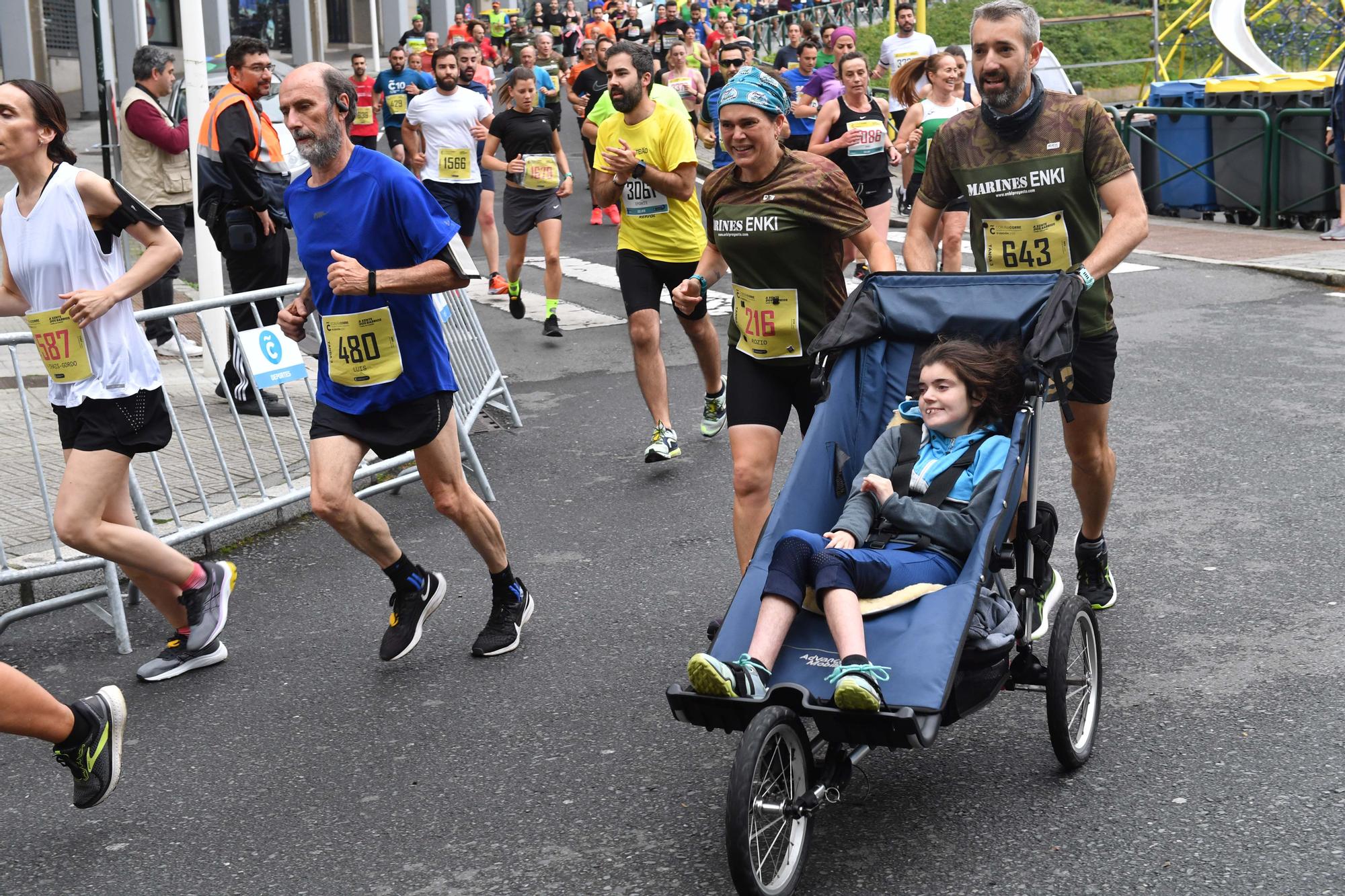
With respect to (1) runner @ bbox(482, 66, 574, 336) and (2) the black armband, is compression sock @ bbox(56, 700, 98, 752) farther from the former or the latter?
(1) runner @ bbox(482, 66, 574, 336)

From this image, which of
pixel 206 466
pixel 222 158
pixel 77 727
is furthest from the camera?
pixel 222 158

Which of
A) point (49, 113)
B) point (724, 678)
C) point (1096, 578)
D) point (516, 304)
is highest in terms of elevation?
point (49, 113)

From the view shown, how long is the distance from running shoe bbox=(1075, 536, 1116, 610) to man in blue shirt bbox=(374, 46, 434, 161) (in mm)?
14515

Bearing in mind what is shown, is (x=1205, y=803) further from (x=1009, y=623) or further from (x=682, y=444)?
(x=682, y=444)

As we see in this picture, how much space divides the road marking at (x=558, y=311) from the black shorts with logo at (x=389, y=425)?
6497 millimetres

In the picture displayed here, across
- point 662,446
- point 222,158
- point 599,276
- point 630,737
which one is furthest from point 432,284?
point 599,276

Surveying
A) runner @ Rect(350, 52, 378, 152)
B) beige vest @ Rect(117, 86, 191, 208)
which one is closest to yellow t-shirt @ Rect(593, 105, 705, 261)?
beige vest @ Rect(117, 86, 191, 208)

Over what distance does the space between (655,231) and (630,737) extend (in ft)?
13.3

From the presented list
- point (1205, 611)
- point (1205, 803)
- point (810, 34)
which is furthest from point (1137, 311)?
point (810, 34)

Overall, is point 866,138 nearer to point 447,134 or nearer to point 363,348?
point 447,134

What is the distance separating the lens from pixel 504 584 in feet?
17.7

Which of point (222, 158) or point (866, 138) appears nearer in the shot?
point (222, 158)

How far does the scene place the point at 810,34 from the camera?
72.7ft

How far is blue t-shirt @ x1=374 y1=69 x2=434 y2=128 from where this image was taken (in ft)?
64.8
